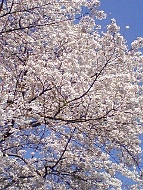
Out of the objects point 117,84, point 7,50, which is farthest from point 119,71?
point 7,50

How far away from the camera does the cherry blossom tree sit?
781 centimetres

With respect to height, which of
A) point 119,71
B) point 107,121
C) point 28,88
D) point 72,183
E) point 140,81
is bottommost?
point 72,183

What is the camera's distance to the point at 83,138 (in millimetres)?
8680

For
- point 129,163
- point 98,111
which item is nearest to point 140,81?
point 129,163

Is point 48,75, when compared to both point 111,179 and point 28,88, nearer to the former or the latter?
point 28,88

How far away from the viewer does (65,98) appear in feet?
25.6

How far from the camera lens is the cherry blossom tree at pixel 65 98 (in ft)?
25.6

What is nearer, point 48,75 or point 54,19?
point 48,75

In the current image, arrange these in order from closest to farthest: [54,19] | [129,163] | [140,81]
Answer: [129,163], [54,19], [140,81]

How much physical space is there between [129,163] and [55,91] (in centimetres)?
241

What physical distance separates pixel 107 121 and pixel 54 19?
2898 mm

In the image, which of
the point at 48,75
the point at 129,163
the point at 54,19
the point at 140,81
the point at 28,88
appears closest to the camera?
the point at 48,75

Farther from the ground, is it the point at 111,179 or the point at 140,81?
the point at 140,81

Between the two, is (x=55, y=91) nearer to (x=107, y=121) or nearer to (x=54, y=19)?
(x=107, y=121)
